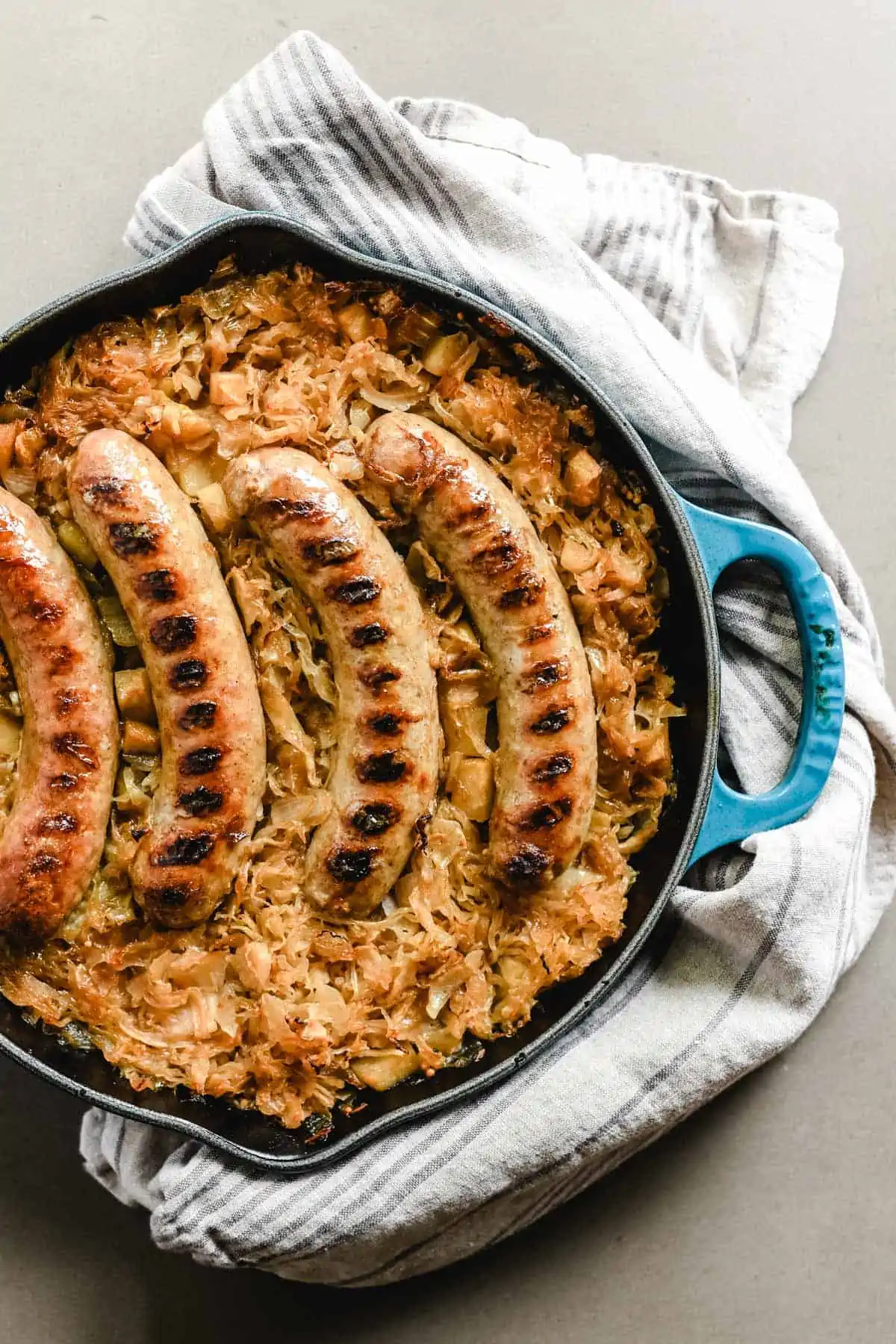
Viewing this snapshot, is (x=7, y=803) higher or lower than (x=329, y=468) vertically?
lower

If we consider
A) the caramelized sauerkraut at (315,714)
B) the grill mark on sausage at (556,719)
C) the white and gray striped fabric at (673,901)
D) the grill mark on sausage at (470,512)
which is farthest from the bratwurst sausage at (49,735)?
the grill mark on sausage at (556,719)

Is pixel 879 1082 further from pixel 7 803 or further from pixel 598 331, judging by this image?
pixel 7 803

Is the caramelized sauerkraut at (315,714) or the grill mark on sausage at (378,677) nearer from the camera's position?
the grill mark on sausage at (378,677)

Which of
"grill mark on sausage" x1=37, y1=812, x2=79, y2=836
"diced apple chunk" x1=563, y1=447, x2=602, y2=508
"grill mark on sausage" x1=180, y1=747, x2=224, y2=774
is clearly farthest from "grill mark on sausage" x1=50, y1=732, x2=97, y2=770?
"diced apple chunk" x1=563, y1=447, x2=602, y2=508

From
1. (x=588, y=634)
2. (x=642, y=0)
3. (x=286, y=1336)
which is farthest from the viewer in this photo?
(x=642, y=0)

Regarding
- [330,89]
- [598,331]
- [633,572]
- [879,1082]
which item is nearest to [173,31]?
[330,89]

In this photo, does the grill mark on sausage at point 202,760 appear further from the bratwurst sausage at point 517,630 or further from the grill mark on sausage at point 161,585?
the bratwurst sausage at point 517,630

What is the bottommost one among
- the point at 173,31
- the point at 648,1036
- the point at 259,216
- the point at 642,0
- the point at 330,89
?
the point at 648,1036
